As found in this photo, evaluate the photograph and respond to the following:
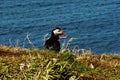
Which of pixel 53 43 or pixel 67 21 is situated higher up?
pixel 53 43

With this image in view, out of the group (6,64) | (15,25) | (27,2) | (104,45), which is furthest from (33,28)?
(6,64)

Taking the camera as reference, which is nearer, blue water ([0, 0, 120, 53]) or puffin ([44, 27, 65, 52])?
puffin ([44, 27, 65, 52])

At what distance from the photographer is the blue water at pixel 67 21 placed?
56.8 meters

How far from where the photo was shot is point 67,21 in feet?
234

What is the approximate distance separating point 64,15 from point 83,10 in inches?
151

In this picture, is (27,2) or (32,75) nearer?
(32,75)

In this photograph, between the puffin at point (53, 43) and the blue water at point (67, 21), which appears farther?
the blue water at point (67, 21)

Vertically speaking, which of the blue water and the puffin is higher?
the puffin

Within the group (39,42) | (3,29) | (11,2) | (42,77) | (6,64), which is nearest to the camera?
(42,77)

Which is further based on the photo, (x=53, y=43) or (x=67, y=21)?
(x=67, y=21)

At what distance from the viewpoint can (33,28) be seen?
6625 centimetres

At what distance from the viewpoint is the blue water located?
5683 cm

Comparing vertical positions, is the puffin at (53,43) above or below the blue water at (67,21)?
above

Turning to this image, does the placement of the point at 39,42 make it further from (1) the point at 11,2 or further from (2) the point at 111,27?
(1) the point at 11,2
